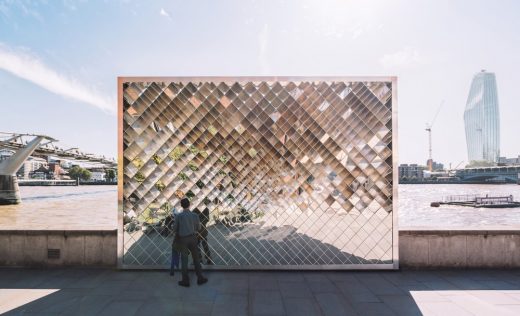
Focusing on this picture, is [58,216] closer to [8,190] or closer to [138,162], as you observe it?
[8,190]

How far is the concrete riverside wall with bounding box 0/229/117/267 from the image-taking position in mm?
6129

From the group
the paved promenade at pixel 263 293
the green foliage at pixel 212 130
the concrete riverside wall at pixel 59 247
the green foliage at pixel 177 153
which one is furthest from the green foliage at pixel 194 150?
the paved promenade at pixel 263 293

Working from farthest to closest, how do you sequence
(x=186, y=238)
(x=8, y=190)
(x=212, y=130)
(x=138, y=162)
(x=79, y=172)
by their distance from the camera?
(x=79, y=172) → (x=8, y=190) → (x=138, y=162) → (x=212, y=130) → (x=186, y=238)

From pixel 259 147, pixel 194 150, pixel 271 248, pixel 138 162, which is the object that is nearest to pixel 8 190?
pixel 138 162

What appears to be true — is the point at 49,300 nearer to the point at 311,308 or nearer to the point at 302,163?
the point at 311,308

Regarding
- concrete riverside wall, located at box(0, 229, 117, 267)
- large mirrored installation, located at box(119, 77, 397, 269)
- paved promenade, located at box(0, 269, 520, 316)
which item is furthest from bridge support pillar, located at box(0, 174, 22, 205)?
large mirrored installation, located at box(119, 77, 397, 269)

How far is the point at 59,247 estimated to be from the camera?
6160mm

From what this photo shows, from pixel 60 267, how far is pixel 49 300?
1.67 meters

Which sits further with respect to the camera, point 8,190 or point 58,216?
point 8,190

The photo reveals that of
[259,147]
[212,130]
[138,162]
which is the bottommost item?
[138,162]

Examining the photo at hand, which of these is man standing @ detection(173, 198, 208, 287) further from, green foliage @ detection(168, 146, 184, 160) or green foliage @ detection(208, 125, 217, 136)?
green foliage @ detection(208, 125, 217, 136)

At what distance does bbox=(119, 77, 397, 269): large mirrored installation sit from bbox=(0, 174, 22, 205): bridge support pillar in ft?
115

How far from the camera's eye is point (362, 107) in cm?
607

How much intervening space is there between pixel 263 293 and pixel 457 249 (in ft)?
15.1
